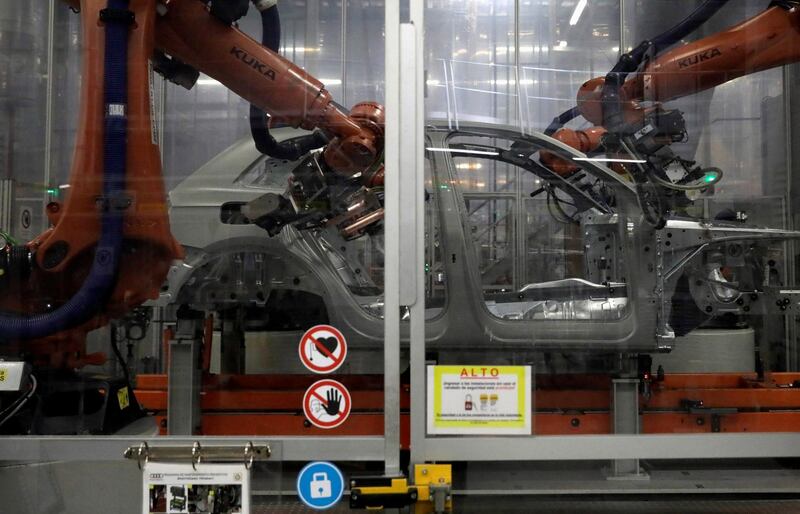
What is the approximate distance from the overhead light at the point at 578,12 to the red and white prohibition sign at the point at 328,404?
6.01 feet

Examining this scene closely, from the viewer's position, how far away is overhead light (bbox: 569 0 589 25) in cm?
231

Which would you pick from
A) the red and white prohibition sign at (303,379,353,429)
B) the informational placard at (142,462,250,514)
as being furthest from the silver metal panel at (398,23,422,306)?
the informational placard at (142,462,250,514)

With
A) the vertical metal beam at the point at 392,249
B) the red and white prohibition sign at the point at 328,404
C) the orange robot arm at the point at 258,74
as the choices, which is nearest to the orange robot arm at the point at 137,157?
the orange robot arm at the point at 258,74

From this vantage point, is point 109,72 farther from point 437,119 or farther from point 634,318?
point 634,318

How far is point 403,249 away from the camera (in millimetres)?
1657

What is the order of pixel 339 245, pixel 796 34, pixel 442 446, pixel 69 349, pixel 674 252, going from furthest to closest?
1. pixel 674 252
2. pixel 796 34
3. pixel 339 245
4. pixel 69 349
5. pixel 442 446

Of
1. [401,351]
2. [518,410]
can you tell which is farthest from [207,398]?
[518,410]

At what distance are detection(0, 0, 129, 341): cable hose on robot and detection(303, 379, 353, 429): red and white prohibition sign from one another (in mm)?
898

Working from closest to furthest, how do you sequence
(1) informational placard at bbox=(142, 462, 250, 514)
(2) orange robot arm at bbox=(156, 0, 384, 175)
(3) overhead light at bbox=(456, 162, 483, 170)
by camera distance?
(1) informational placard at bbox=(142, 462, 250, 514), (2) orange robot arm at bbox=(156, 0, 384, 175), (3) overhead light at bbox=(456, 162, 483, 170)

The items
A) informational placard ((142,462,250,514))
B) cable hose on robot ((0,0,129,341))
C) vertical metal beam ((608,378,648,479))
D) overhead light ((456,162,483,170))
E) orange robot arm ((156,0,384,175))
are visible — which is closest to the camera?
informational placard ((142,462,250,514))

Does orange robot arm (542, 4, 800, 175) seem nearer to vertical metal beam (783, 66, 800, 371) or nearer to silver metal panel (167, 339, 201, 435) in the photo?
vertical metal beam (783, 66, 800, 371)

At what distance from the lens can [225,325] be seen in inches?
88.9

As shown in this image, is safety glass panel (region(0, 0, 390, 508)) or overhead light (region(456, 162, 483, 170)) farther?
overhead light (region(456, 162, 483, 170))

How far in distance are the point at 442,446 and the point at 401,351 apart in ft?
1.03
